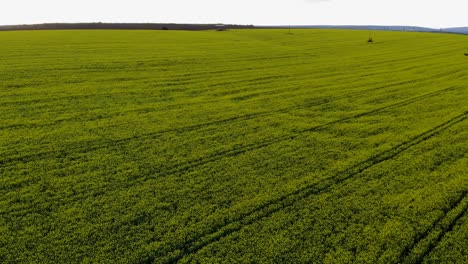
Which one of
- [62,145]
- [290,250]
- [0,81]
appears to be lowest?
[290,250]

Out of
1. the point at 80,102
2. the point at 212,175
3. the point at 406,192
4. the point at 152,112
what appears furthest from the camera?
the point at 80,102

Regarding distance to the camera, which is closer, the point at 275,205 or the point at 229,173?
the point at 275,205

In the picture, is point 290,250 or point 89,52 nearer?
point 290,250

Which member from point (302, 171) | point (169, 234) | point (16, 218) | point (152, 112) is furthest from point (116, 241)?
point (152, 112)

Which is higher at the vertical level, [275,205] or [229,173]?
[229,173]

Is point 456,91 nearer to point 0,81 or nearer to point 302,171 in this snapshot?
point 302,171

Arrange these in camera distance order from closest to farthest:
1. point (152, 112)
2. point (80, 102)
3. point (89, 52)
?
point (152, 112), point (80, 102), point (89, 52)

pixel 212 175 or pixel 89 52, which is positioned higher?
pixel 89 52
